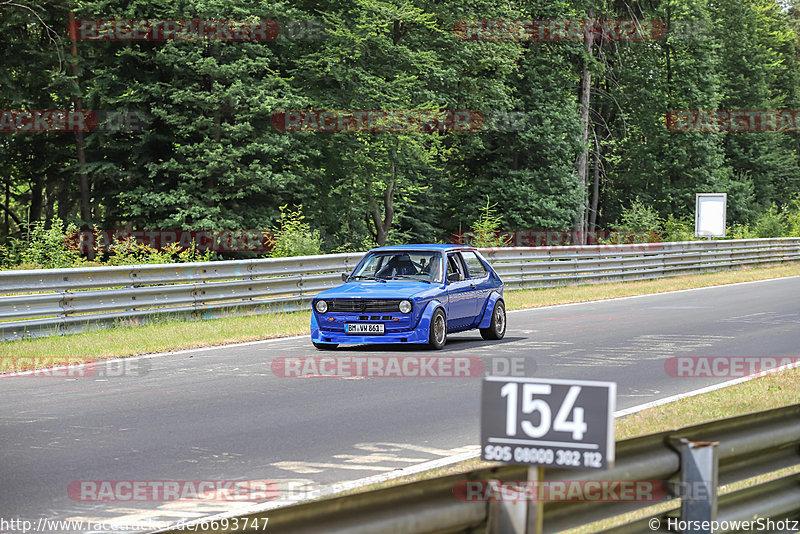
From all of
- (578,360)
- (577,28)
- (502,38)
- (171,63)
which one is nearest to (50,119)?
(171,63)

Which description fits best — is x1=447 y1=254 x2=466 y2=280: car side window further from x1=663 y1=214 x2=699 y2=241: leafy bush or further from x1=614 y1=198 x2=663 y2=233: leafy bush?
x1=614 y1=198 x2=663 y2=233: leafy bush

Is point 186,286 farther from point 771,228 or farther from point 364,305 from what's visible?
point 771,228

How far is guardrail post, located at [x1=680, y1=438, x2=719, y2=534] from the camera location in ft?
14.3

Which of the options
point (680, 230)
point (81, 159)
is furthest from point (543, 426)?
point (680, 230)

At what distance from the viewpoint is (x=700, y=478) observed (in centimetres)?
438

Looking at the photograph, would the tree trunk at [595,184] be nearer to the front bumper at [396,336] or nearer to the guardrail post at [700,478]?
the front bumper at [396,336]

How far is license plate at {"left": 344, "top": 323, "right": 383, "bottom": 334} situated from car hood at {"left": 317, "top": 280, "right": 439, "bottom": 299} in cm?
40

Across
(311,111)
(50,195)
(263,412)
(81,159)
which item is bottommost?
(263,412)

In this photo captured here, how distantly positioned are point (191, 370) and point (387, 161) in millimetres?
25089

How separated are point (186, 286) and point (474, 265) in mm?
5195

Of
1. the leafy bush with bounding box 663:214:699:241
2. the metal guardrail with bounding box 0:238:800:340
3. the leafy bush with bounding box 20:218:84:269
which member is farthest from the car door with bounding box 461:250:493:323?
the leafy bush with bounding box 663:214:699:241

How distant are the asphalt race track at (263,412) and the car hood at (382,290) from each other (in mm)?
837

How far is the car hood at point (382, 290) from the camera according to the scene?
48.0ft

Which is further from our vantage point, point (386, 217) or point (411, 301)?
point (386, 217)
